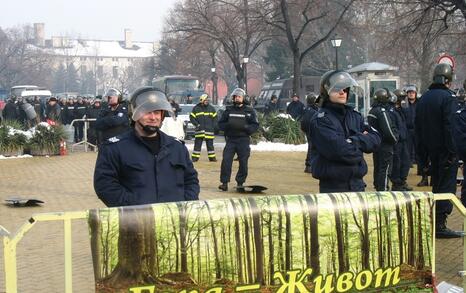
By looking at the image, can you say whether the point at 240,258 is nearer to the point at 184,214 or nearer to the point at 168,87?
the point at 184,214

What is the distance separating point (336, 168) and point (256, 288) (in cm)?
220

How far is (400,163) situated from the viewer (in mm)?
12906

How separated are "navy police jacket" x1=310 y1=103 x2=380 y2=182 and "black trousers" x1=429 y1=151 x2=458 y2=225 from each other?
8.72 feet

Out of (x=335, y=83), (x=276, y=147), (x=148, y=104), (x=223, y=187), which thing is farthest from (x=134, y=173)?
(x=276, y=147)

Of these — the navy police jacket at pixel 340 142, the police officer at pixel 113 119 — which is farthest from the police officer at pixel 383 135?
the navy police jacket at pixel 340 142

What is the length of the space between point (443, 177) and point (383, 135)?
11.3 feet

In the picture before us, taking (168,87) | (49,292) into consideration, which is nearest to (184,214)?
(49,292)

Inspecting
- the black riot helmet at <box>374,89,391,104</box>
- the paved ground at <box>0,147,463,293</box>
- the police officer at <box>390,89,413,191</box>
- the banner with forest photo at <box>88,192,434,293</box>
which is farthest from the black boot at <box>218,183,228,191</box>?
the banner with forest photo at <box>88,192,434,293</box>

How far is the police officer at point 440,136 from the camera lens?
8453 millimetres

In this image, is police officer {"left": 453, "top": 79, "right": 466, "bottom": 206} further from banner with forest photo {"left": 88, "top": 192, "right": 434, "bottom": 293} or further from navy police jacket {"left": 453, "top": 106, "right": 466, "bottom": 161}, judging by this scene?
banner with forest photo {"left": 88, "top": 192, "right": 434, "bottom": 293}

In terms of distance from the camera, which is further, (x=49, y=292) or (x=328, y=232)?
(x=49, y=292)

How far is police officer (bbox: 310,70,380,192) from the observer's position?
5.96 meters

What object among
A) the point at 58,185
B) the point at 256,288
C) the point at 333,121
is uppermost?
the point at 333,121

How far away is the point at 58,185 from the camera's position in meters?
15.0
